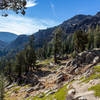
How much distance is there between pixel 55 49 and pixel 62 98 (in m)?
43.3

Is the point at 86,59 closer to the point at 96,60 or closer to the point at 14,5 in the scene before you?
the point at 96,60

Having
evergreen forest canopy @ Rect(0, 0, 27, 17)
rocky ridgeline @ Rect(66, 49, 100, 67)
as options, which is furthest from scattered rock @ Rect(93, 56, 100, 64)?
evergreen forest canopy @ Rect(0, 0, 27, 17)

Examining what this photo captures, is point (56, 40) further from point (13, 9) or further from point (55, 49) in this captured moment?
point (13, 9)

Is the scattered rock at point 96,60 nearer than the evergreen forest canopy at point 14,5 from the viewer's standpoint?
No

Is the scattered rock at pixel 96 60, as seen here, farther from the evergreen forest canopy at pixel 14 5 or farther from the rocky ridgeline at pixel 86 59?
the evergreen forest canopy at pixel 14 5

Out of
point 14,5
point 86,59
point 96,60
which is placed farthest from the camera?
point 86,59

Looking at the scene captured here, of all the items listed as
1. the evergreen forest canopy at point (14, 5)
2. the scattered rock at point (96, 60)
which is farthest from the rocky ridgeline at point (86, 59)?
the evergreen forest canopy at point (14, 5)

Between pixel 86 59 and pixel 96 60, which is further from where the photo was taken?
pixel 86 59

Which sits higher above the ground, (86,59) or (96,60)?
(86,59)

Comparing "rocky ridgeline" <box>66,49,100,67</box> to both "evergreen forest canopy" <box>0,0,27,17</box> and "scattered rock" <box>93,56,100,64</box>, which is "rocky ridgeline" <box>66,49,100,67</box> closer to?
"scattered rock" <box>93,56,100,64</box>

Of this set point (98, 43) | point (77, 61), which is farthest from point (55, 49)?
point (98, 43)

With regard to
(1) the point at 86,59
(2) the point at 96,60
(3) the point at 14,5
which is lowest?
(2) the point at 96,60

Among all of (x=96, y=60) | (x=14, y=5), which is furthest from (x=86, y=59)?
(x=14, y=5)

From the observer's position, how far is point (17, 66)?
5800 centimetres
